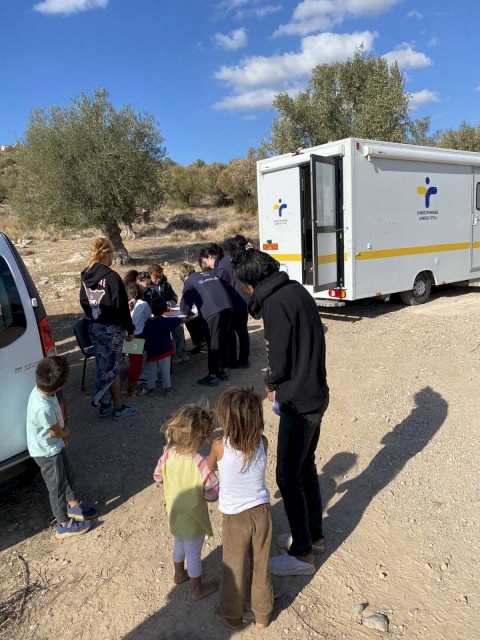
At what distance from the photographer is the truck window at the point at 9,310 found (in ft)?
10.3

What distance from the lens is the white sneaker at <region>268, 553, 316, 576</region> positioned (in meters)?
2.75

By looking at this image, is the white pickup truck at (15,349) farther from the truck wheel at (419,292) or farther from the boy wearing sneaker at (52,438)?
the truck wheel at (419,292)

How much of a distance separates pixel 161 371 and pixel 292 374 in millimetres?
3262

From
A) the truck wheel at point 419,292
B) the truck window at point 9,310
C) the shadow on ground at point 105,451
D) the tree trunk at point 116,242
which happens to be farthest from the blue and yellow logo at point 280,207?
the tree trunk at point 116,242

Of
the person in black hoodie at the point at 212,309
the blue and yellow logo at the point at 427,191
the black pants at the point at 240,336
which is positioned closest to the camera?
the person in black hoodie at the point at 212,309

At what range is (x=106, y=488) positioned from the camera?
3.83 meters

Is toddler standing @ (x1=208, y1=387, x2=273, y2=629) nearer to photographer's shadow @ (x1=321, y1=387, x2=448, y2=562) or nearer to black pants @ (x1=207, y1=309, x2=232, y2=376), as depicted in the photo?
photographer's shadow @ (x1=321, y1=387, x2=448, y2=562)

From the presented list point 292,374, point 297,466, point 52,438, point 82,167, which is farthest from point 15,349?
point 82,167

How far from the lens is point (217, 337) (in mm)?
5879

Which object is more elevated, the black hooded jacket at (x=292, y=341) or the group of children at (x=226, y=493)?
the black hooded jacket at (x=292, y=341)

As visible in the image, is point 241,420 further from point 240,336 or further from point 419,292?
point 419,292

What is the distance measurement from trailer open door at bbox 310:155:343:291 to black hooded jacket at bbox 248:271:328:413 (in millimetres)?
5290

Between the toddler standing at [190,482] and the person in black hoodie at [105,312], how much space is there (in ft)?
7.50

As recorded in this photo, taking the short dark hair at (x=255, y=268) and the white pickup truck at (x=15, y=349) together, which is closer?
the short dark hair at (x=255, y=268)
